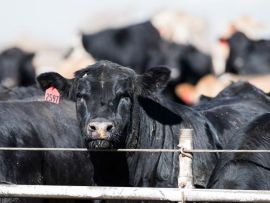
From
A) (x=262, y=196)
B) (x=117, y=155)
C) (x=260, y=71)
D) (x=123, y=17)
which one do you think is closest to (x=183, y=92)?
(x=260, y=71)

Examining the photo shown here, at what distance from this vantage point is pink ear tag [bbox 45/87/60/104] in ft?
30.2

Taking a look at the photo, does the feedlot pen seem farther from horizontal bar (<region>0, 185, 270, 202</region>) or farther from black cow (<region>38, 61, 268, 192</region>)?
black cow (<region>38, 61, 268, 192</region>)

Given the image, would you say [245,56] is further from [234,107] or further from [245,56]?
[234,107]

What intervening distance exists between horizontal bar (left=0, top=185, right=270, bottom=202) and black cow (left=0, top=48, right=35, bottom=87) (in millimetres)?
14397

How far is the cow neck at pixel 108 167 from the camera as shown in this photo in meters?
8.89

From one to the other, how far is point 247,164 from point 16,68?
1494cm

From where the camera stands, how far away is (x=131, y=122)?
29.1 ft

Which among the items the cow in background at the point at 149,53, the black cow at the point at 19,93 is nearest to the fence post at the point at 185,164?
the black cow at the point at 19,93

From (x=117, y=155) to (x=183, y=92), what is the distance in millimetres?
12030

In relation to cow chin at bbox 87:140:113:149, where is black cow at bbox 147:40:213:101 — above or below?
below

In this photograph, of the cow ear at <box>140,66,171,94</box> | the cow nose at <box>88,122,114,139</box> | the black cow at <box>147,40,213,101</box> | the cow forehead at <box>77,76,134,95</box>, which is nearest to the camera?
the cow nose at <box>88,122,114,139</box>

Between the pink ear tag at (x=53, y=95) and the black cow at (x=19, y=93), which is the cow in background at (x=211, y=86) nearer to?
the black cow at (x=19, y=93)

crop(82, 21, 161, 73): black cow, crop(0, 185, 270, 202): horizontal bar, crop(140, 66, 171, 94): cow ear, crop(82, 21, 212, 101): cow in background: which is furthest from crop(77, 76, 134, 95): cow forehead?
crop(82, 21, 161, 73): black cow

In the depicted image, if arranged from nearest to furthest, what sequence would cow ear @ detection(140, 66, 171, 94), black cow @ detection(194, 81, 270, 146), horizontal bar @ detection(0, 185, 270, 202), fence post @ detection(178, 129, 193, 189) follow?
horizontal bar @ detection(0, 185, 270, 202), fence post @ detection(178, 129, 193, 189), cow ear @ detection(140, 66, 171, 94), black cow @ detection(194, 81, 270, 146)
